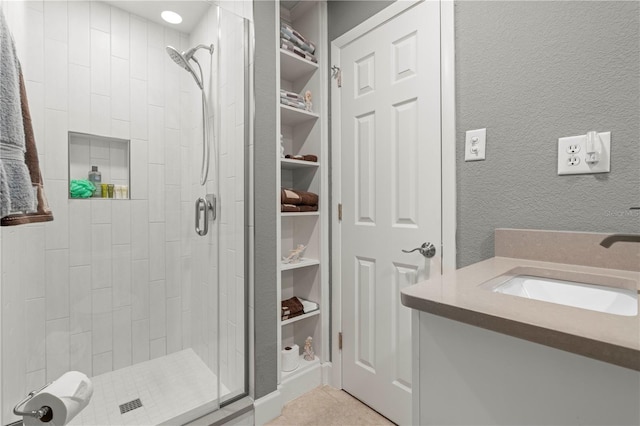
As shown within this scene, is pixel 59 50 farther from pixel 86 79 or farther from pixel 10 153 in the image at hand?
pixel 10 153

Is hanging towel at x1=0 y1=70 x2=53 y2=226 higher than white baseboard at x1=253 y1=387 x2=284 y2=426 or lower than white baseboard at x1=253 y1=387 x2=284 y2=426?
higher

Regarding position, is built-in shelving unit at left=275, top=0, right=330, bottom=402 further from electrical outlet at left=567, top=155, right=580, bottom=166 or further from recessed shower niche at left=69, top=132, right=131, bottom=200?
electrical outlet at left=567, top=155, right=580, bottom=166

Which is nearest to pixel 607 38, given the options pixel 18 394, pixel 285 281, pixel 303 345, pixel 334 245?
pixel 334 245

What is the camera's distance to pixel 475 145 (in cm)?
126

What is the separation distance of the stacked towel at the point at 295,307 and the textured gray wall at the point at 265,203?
112 mm

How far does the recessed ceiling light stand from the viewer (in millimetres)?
1549

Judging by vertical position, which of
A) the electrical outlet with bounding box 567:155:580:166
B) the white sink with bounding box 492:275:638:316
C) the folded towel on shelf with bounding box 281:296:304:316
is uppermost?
the electrical outlet with bounding box 567:155:580:166

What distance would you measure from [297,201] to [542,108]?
3.84ft

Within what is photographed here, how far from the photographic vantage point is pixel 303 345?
77.0 inches

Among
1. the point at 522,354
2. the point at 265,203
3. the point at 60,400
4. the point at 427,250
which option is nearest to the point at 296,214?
the point at 265,203

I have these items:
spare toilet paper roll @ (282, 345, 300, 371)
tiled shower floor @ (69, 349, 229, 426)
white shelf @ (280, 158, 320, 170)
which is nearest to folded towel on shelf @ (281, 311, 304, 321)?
spare toilet paper roll @ (282, 345, 300, 371)

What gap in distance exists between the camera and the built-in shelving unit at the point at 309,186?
179 centimetres

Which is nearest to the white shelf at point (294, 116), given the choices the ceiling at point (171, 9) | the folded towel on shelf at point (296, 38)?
the folded towel on shelf at point (296, 38)

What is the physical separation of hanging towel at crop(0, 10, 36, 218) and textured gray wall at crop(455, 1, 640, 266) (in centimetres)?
141
